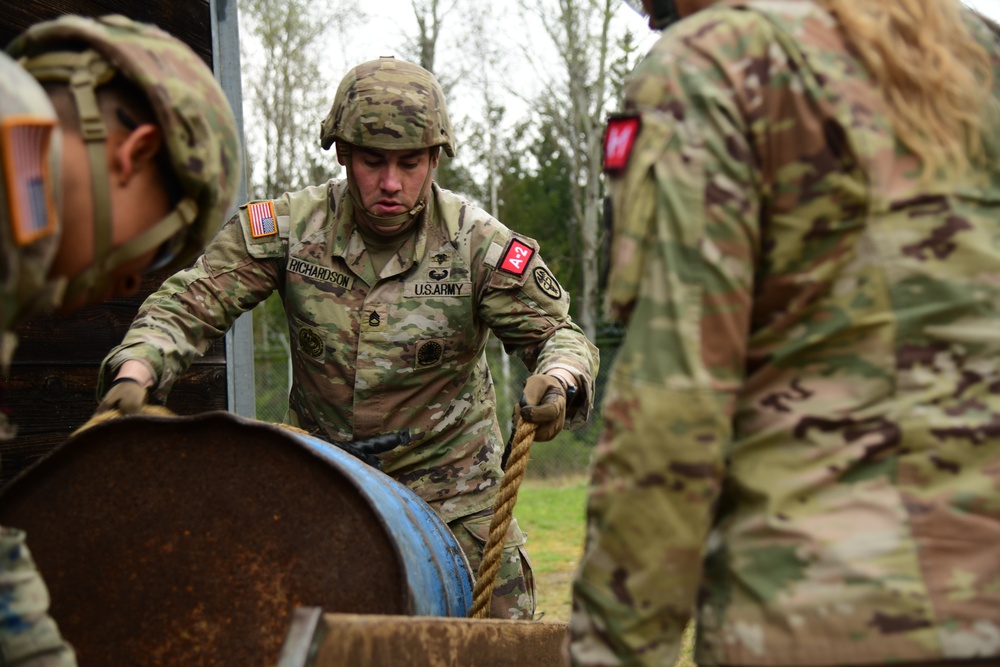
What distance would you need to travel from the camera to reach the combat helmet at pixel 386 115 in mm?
3197

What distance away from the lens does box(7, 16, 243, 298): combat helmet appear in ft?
4.94

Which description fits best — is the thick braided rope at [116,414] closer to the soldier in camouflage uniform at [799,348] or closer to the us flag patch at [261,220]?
the us flag patch at [261,220]

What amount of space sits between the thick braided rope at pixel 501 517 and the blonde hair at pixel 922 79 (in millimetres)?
1318

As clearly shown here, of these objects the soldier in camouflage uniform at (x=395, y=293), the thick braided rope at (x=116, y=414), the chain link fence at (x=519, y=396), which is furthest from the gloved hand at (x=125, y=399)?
the chain link fence at (x=519, y=396)

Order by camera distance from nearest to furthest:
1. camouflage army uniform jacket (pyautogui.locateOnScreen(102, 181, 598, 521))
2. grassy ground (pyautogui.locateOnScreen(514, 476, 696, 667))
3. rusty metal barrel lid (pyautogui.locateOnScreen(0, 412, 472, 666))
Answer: rusty metal barrel lid (pyautogui.locateOnScreen(0, 412, 472, 666)), camouflage army uniform jacket (pyautogui.locateOnScreen(102, 181, 598, 521)), grassy ground (pyautogui.locateOnScreen(514, 476, 696, 667))

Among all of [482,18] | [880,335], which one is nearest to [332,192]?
[880,335]

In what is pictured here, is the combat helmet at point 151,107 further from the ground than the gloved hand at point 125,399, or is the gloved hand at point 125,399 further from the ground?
the combat helmet at point 151,107

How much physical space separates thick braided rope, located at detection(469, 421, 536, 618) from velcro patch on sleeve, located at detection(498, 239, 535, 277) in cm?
75

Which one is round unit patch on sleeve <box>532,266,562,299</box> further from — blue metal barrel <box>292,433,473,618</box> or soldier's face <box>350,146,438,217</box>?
blue metal barrel <box>292,433,473,618</box>

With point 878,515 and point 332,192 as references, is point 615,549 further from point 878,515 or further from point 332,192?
point 332,192

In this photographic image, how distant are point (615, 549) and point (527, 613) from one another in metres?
2.14

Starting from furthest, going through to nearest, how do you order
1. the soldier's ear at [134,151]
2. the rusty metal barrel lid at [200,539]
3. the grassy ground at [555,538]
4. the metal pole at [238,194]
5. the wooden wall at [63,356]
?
the grassy ground at [555,538] < the metal pole at [238,194] < the wooden wall at [63,356] < the rusty metal barrel lid at [200,539] < the soldier's ear at [134,151]

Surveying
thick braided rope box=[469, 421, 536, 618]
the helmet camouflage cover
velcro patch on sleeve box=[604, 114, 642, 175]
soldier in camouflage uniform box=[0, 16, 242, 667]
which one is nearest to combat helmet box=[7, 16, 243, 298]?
soldier in camouflage uniform box=[0, 16, 242, 667]

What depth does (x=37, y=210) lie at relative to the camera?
1.35 metres
